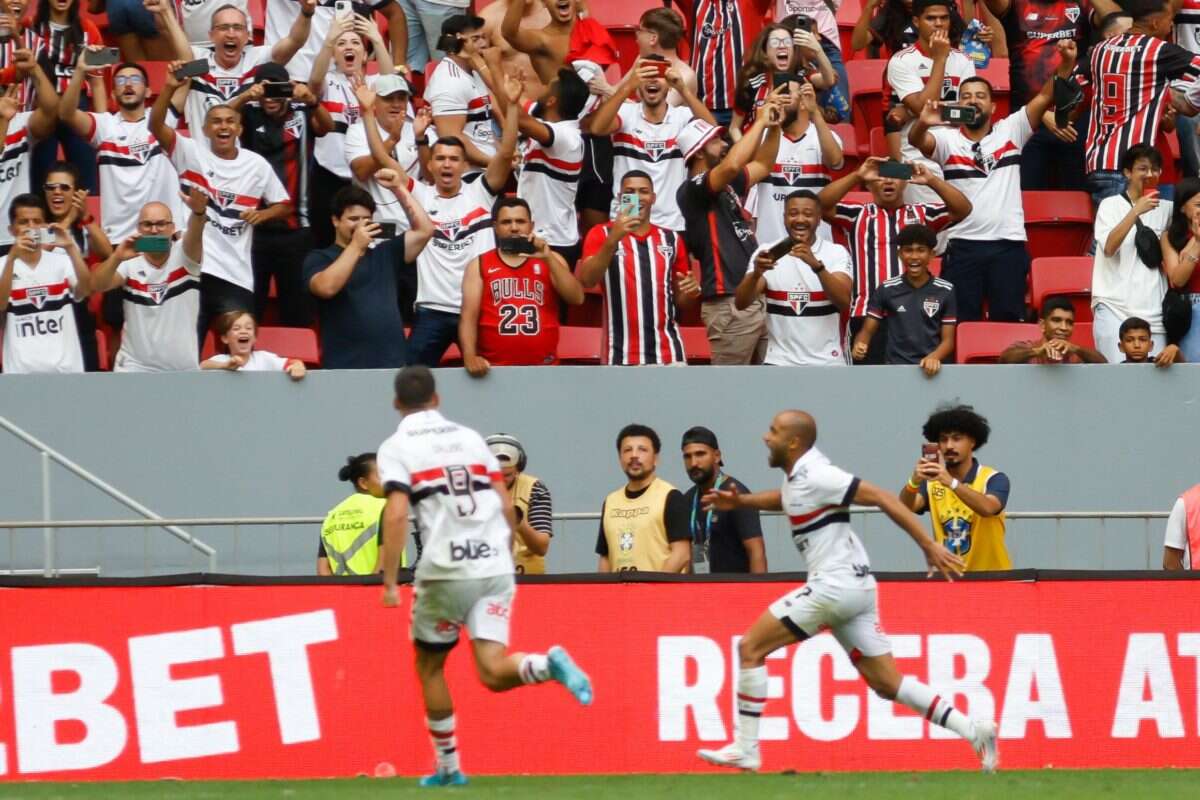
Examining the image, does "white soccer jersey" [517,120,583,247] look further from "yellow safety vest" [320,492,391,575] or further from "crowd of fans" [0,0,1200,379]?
"yellow safety vest" [320,492,391,575]

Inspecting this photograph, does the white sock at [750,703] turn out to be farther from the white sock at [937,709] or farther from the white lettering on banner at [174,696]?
the white lettering on banner at [174,696]

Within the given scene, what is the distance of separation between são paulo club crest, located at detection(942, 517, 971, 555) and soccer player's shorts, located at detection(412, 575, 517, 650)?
3.27 m

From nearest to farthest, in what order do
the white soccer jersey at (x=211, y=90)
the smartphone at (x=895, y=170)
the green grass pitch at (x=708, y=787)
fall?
the green grass pitch at (x=708, y=787) < the smartphone at (x=895, y=170) < the white soccer jersey at (x=211, y=90)

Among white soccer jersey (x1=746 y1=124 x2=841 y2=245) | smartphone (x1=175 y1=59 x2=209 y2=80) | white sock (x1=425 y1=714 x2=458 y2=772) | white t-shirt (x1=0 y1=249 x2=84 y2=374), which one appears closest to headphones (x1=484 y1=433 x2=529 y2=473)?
white sock (x1=425 y1=714 x2=458 y2=772)

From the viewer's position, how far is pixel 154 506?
1288 cm

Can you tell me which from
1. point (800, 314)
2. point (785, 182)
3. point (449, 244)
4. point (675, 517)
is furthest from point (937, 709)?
point (785, 182)

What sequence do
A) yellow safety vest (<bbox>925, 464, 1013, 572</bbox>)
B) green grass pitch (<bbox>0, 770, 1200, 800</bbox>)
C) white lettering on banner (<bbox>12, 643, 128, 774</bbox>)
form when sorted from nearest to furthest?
green grass pitch (<bbox>0, 770, 1200, 800</bbox>)
white lettering on banner (<bbox>12, 643, 128, 774</bbox>)
yellow safety vest (<bbox>925, 464, 1013, 572</bbox>)

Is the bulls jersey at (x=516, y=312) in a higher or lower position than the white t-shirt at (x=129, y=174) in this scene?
lower

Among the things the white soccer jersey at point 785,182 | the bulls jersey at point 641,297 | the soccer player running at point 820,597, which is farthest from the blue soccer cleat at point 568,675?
the white soccer jersey at point 785,182

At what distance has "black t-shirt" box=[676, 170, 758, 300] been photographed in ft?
44.2

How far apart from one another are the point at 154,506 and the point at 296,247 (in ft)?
6.93

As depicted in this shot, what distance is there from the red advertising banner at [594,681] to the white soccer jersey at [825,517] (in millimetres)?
1248

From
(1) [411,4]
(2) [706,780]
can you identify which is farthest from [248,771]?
(1) [411,4]

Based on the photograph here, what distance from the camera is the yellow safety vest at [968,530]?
36.6 ft
